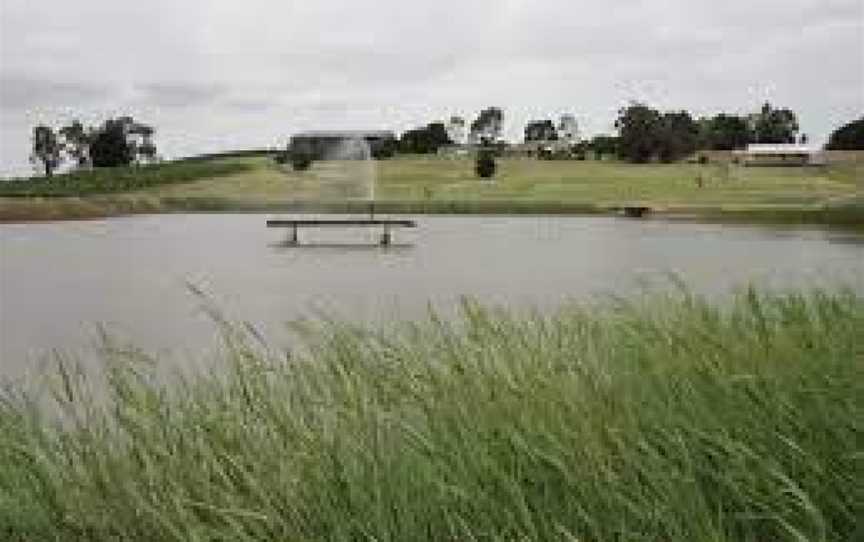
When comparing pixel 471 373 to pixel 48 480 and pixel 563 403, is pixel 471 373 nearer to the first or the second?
pixel 563 403

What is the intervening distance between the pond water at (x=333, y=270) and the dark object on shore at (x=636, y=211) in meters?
15.9

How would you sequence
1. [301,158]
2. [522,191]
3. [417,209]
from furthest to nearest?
[301,158]
[522,191]
[417,209]

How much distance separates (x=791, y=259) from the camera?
67.7m

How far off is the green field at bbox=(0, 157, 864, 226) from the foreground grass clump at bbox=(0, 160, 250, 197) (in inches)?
34.8

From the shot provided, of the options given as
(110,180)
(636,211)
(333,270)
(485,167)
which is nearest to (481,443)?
(333,270)

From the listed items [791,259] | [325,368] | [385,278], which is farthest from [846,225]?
[325,368]

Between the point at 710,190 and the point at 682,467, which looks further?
the point at 710,190

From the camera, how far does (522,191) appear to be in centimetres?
15925

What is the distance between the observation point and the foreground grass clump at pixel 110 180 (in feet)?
563

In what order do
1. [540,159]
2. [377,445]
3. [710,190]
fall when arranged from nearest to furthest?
[377,445] → [710,190] → [540,159]

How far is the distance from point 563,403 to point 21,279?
52.0 m

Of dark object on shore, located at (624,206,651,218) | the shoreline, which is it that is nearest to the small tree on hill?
the shoreline

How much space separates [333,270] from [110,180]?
120 meters

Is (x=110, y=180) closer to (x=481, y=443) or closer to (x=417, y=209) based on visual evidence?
(x=417, y=209)
